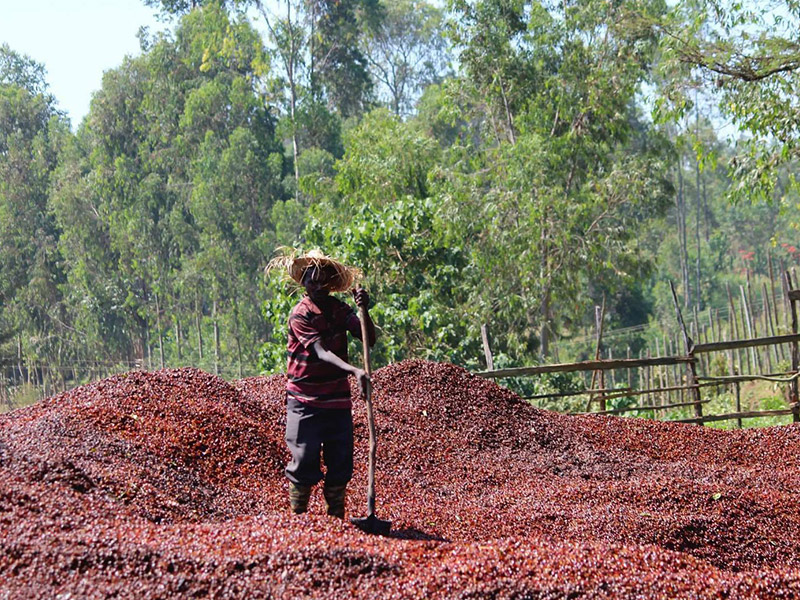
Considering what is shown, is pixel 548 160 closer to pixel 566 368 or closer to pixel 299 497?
pixel 566 368

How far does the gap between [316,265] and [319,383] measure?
0.60 metres

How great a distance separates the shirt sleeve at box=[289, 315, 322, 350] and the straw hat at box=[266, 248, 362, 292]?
225mm

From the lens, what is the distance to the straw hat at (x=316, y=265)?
177 inches

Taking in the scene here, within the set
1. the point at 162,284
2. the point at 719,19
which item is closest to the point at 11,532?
the point at 719,19

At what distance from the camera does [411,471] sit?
20.5 ft

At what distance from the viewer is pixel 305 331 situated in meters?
4.42

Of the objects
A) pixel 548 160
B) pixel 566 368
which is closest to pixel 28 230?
pixel 548 160

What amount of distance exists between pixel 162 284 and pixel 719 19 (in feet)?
81.9

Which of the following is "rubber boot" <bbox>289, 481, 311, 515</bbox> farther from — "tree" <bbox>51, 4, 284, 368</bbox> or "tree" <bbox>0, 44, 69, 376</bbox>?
"tree" <bbox>0, 44, 69, 376</bbox>

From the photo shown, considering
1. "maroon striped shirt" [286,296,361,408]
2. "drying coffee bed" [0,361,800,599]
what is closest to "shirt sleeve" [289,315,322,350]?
"maroon striped shirt" [286,296,361,408]

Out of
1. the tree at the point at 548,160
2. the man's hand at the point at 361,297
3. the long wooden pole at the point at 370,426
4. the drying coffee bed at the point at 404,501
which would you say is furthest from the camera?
the tree at the point at 548,160

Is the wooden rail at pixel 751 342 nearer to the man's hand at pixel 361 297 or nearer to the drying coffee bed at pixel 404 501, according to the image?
the drying coffee bed at pixel 404 501

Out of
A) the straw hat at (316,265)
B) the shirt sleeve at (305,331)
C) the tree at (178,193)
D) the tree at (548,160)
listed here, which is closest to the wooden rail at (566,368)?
the straw hat at (316,265)

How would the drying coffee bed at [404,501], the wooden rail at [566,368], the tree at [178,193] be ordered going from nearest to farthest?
the drying coffee bed at [404,501]
the wooden rail at [566,368]
the tree at [178,193]
